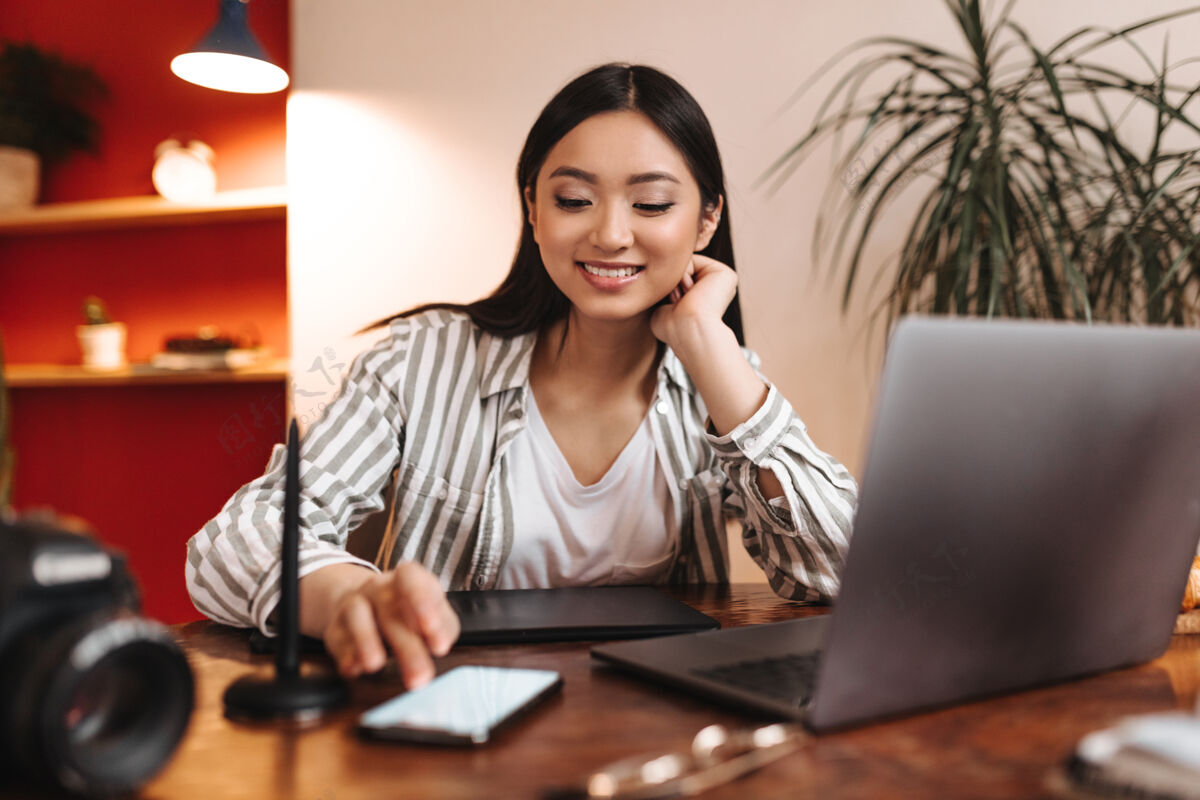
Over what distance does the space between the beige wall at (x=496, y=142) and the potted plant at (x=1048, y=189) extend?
0.25 m

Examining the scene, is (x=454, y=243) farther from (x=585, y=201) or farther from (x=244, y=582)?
(x=244, y=582)

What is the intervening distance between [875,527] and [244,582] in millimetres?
625

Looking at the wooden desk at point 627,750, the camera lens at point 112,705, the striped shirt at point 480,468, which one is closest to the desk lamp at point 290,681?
the wooden desk at point 627,750

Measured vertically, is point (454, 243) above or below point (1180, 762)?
above

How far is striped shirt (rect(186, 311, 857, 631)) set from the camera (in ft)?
3.62

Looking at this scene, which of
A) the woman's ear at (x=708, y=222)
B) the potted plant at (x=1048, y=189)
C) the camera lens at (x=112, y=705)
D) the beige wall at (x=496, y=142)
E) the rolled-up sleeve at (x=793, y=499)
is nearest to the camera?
the camera lens at (x=112, y=705)

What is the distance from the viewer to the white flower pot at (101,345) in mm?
3080

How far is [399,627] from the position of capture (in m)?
0.65

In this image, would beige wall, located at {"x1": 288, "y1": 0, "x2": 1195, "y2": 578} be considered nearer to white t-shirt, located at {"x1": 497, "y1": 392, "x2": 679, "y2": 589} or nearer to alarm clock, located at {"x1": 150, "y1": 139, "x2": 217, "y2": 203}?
alarm clock, located at {"x1": 150, "y1": 139, "x2": 217, "y2": 203}

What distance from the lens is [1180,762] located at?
379mm

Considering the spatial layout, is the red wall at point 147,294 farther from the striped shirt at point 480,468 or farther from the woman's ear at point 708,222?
the woman's ear at point 708,222

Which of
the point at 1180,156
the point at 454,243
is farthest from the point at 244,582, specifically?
the point at 454,243

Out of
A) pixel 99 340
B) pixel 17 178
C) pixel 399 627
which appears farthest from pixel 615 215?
pixel 17 178

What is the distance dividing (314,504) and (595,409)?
19.4 inches
